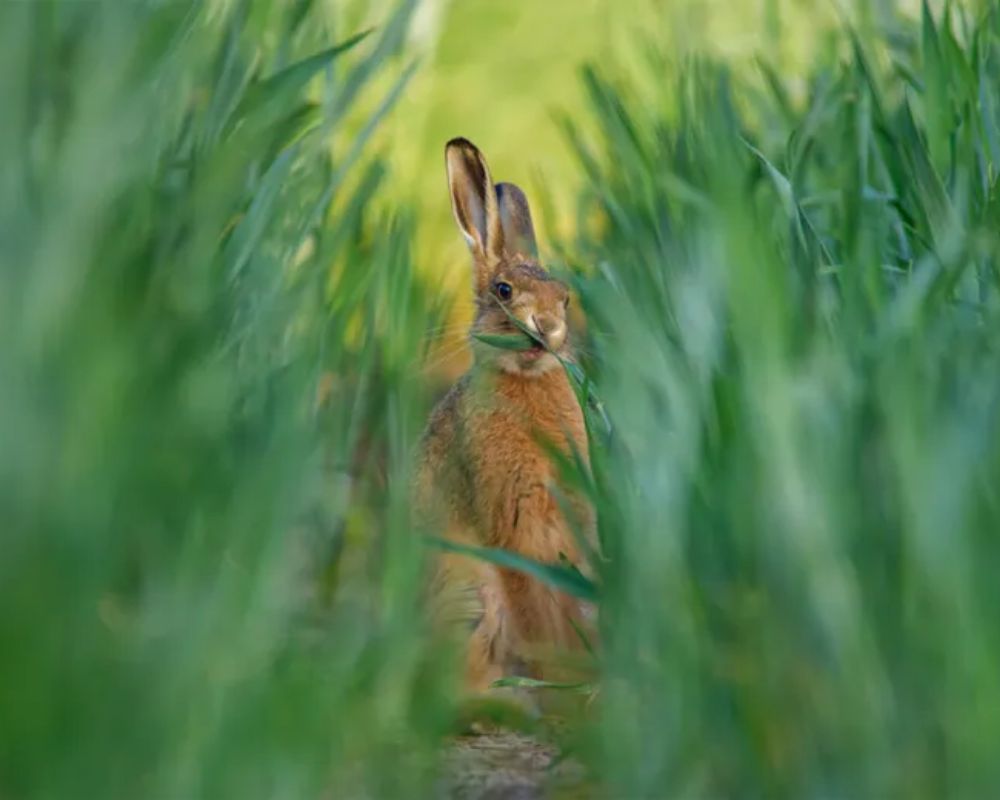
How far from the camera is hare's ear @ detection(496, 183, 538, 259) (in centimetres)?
425

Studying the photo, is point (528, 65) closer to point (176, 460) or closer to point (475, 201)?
point (475, 201)

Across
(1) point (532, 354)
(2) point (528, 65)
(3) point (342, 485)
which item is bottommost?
(3) point (342, 485)

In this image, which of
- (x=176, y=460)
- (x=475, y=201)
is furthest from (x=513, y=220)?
(x=176, y=460)

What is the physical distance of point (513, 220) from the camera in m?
4.28

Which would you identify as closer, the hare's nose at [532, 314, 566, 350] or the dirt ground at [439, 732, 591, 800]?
the dirt ground at [439, 732, 591, 800]

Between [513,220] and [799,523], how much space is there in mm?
2333

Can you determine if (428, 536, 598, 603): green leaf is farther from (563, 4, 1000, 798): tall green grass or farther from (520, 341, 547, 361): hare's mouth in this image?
(520, 341, 547, 361): hare's mouth

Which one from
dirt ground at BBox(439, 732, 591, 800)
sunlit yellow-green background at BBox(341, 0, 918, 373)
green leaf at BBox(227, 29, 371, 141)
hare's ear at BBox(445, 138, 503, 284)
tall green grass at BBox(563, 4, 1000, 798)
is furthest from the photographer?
hare's ear at BBox(445, 138, 503, 284)

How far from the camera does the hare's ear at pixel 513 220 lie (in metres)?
4.25

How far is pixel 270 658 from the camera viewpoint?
6.42 ft

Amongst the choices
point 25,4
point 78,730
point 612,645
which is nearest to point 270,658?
point 78,730

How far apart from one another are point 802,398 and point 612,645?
33cm

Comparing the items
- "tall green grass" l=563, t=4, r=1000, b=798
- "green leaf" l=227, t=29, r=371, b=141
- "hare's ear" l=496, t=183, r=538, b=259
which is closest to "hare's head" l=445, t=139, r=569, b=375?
"hare's ear" l=496, t=183, r=538, b=259

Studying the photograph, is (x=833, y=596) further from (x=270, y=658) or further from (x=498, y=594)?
(x=498, y=594)
